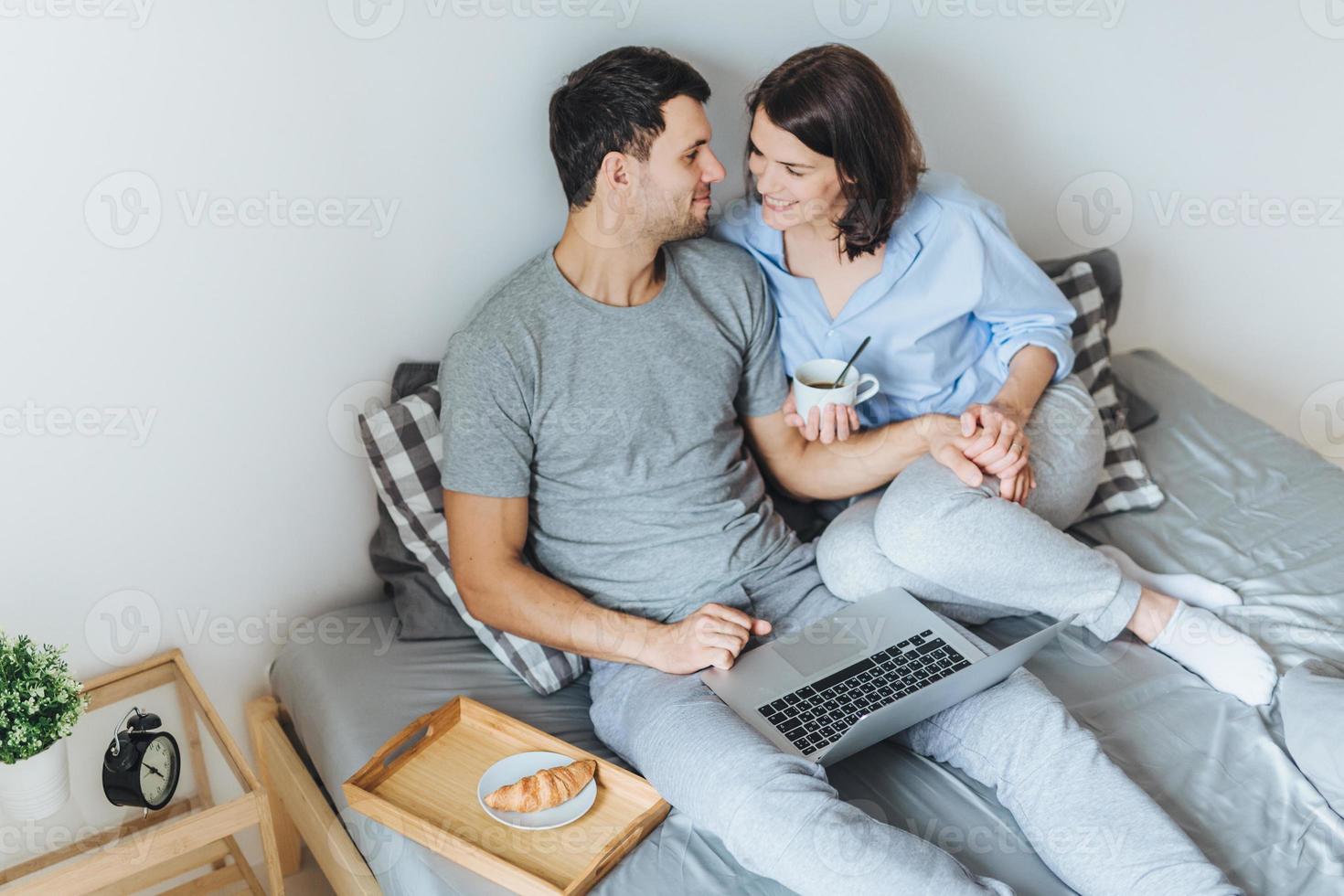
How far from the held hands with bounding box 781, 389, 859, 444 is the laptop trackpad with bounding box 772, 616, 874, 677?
0.29 meters

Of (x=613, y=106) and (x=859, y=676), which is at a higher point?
(x=613, y=106)

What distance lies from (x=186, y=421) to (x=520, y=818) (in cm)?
77

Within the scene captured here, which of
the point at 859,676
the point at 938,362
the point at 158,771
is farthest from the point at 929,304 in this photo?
the point at 158,771

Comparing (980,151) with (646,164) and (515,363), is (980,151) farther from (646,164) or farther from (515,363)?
(515,363)

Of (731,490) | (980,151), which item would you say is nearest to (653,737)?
(731,490)

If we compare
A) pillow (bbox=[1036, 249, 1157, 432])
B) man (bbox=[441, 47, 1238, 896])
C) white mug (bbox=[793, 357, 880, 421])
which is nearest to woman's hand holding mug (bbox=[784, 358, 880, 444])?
white mug (bbox=[793, 357, 880, 421])

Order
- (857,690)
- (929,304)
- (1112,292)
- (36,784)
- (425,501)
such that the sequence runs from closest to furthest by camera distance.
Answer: (36,784)
(857,690)
(425,501)
(929,304)
(1112,292)

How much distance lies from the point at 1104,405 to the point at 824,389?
75 centimetres

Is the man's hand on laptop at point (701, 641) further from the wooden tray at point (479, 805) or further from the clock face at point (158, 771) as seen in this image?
the clock face at point (158, 771)

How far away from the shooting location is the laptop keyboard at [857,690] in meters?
1.58

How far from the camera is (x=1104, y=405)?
2256 mm

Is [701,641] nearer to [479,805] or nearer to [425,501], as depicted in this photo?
[479,805]

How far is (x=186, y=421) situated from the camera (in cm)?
174

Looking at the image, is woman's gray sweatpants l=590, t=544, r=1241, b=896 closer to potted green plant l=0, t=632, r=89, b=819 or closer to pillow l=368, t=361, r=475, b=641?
pillow l=368, t=361, r=475, b=641
